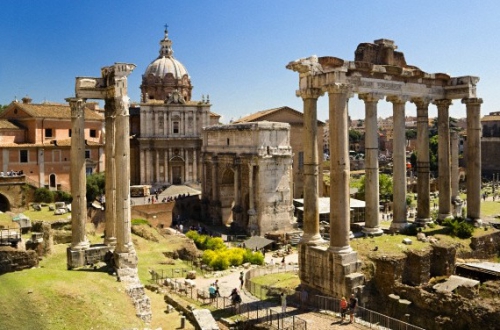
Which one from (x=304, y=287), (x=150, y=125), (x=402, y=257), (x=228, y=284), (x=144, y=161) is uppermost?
(x=150, y=125)

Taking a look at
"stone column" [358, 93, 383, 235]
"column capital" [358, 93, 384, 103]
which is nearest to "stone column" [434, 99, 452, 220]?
"column capital" [358, 93, 384, 103]

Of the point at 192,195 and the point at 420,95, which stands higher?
the point at 420,95

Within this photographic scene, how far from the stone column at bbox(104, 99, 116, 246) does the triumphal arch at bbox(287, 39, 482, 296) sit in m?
7.05

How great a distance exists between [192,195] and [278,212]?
411 inches

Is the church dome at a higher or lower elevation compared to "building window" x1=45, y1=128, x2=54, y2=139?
higher

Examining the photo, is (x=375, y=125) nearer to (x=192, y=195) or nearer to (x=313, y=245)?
(x=313, y=245)

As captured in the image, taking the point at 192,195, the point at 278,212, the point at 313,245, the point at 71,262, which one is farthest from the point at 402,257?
the point at 192,195

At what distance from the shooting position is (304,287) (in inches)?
679

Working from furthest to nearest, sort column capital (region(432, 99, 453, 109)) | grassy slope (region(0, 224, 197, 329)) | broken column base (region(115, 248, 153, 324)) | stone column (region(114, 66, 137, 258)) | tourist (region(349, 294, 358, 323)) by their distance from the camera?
column capital (region(432, 99, 453, 109)), stone column (region(114, 66, 137, 258)), broken column base (region(115, 248, 153, 324)), tourist (region(349, 294, 358, 323)), grassy slope (region(0, 224, 197, 329))

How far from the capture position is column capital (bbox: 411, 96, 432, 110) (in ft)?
70.3

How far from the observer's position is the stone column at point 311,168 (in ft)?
56.1

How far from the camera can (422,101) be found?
70.6ft

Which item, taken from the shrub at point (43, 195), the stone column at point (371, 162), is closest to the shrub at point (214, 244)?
the shrub at point (43, 195)

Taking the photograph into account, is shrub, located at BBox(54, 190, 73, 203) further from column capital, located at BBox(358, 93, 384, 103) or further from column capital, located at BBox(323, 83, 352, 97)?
column capital, located at BBox(323, 83, 352, 97)
